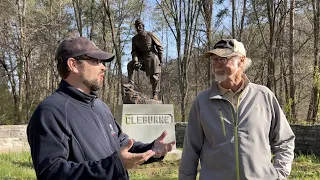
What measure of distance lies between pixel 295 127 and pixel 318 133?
790mm

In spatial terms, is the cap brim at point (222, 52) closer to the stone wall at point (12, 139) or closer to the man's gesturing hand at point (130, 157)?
the man's gesturing hand at point (130, 157)

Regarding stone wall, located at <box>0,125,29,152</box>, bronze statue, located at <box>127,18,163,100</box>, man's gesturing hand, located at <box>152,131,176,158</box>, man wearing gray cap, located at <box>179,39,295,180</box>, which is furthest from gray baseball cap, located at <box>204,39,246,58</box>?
stone wall, located at <box>0,125,29,152</box>

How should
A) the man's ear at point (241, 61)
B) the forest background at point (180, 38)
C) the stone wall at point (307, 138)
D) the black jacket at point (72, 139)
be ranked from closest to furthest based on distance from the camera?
the black jacket at point (72, 139) → the man's ear at point (241, 61) → the stone wall at point (307, 138) → the forest background at point (180, 38)

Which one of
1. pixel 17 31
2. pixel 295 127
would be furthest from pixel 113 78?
pixel 295 127

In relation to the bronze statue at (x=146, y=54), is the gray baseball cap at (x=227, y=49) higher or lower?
lower

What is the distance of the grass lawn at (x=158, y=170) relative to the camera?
267 inches

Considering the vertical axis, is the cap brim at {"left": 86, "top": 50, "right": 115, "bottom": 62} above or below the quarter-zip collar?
above

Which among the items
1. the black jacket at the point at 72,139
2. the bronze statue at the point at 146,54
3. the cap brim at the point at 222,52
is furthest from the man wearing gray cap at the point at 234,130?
the bronze statue at the point at 146,54

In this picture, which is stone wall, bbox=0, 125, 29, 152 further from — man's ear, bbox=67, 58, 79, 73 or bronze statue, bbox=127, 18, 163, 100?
man's ear, bbox=67, 58, 79, 73

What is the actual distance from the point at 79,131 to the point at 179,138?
1189 cm

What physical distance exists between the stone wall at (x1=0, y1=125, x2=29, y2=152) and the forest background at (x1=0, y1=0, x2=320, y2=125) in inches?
285

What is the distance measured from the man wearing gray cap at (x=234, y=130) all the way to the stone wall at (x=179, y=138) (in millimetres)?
7925

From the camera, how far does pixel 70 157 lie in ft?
5.85

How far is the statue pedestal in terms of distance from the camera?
8328 millimetres
